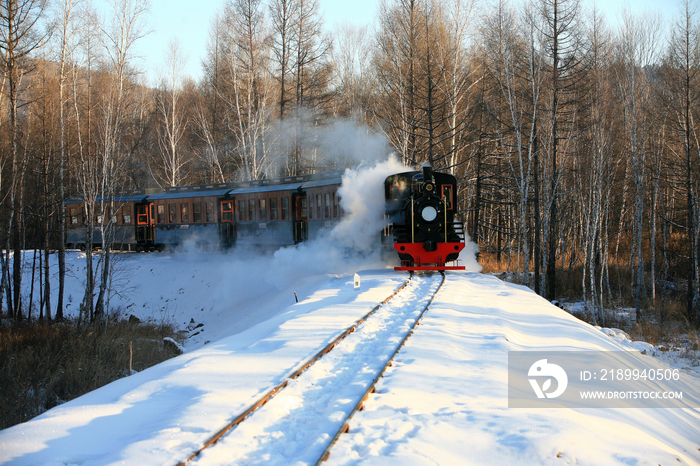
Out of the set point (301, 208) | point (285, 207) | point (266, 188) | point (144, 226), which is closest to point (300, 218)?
point (301, 208)

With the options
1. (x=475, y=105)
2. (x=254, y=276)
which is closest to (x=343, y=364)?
(x=254, y=276)

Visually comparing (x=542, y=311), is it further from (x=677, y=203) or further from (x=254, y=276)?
(x=677, y=203)

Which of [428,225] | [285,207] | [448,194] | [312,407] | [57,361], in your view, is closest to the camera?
[312,407]

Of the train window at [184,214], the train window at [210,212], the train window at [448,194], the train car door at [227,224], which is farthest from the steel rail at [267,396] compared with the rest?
the train window at [184,214]

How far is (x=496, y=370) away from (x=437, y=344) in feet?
3.85

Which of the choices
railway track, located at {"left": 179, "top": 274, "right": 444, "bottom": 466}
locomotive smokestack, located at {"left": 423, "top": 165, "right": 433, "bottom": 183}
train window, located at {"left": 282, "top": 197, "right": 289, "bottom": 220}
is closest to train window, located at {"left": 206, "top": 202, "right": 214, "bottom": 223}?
train window, located at {"left": 282, "top": 197, "right": 289, "bottom": 220}

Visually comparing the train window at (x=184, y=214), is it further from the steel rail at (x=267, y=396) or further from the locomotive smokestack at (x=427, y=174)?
the steel rail at (x=267, y=396)

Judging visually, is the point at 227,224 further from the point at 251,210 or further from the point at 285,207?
the point at 285,207

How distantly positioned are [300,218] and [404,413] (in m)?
16.0

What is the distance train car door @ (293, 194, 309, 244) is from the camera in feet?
64.4

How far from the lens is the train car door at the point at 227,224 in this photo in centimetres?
2234

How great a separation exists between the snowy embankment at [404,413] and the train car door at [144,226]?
18699mm

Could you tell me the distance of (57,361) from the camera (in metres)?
9.59

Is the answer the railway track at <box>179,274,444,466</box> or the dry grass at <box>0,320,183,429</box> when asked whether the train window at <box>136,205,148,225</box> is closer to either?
the dry grass at <box>0,320,183,429</box>
